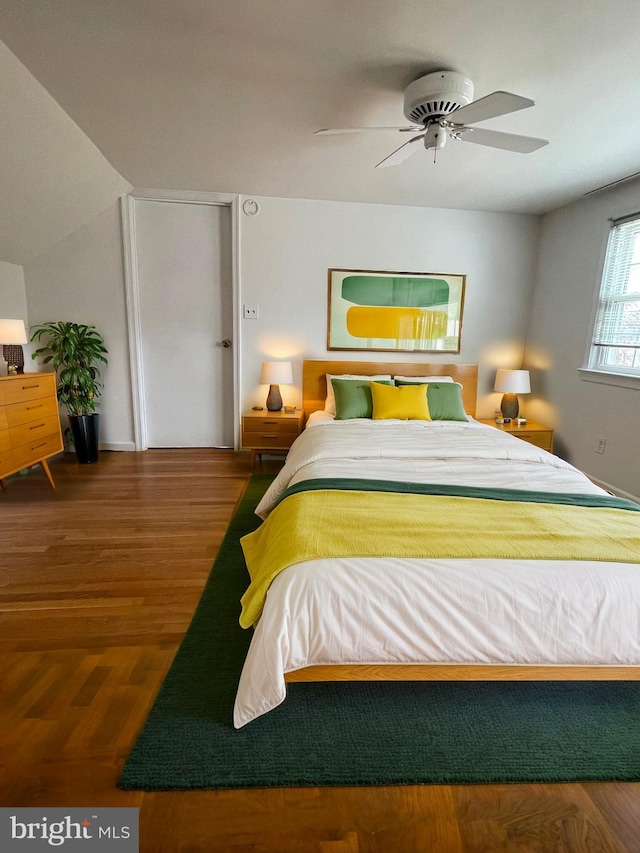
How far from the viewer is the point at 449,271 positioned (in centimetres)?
422

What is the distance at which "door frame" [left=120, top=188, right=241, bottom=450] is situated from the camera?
3.85 meters

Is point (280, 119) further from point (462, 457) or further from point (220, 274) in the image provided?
point (462, 457)

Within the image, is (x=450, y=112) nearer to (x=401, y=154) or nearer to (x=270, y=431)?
(x=401, y=154)

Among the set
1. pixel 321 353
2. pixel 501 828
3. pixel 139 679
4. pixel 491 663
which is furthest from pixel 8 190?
pixel 501 828

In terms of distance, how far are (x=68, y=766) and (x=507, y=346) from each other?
14.8ft

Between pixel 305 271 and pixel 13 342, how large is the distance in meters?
2.47

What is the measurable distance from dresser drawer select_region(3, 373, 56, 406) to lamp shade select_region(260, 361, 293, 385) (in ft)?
5.80

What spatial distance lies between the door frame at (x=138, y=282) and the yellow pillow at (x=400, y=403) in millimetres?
1475

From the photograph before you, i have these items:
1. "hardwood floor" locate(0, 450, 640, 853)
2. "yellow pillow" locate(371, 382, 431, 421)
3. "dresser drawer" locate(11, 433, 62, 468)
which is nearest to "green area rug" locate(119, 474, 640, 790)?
"hardwood floor" locate(0, 450, 640, 853)

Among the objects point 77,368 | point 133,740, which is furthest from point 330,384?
point 133,740

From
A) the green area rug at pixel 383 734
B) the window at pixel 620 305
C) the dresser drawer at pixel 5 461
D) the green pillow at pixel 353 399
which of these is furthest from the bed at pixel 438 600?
the dresser drawer at pixel 5 461

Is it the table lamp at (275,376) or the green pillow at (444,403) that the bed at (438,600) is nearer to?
the green pillow at (444,403)

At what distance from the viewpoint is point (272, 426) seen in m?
3.88

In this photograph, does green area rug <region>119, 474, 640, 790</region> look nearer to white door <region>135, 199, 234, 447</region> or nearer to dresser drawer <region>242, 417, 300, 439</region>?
dresser drawer <region>242, 417, 300, 439</region>
